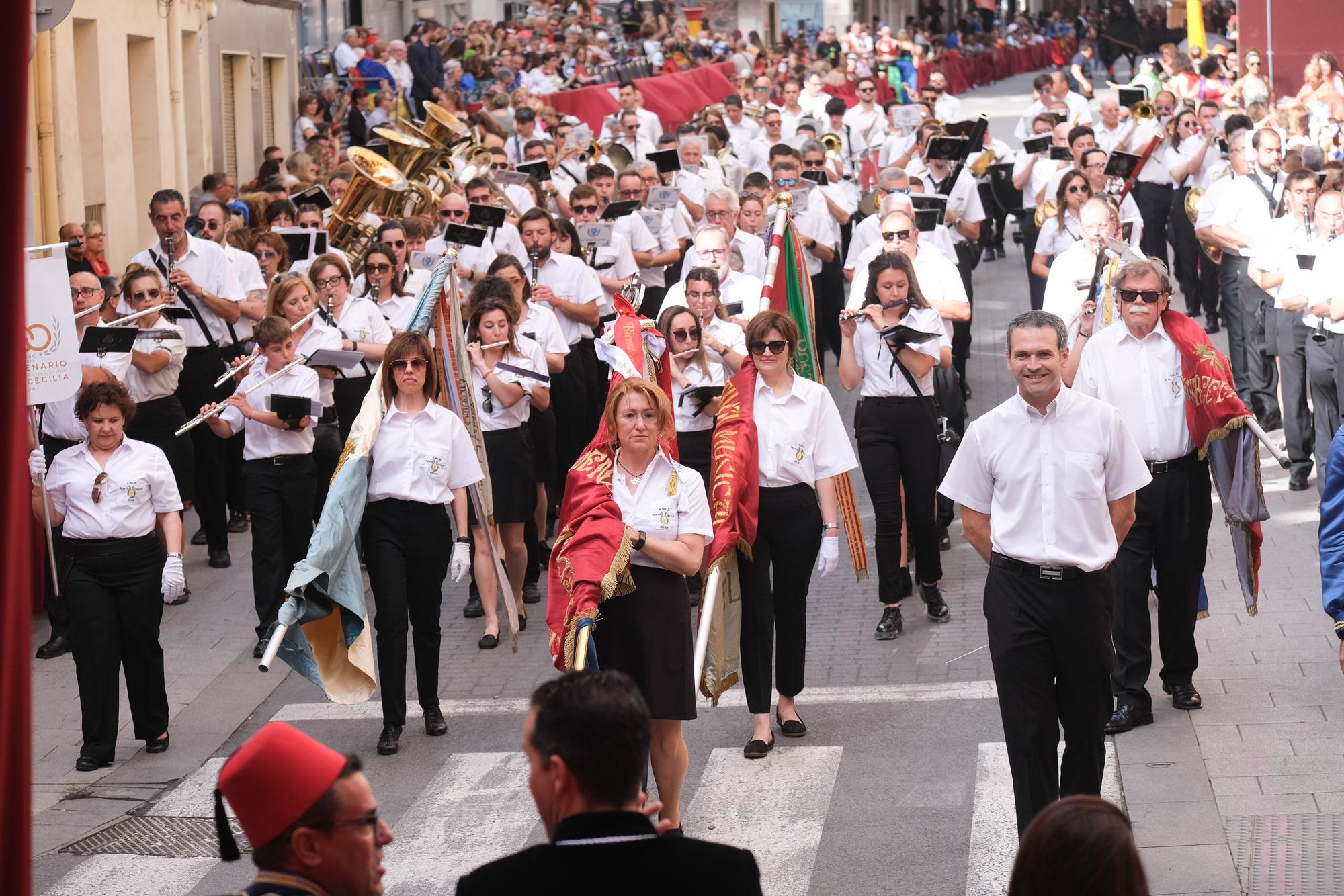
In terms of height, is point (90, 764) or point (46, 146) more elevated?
point (46, 146)

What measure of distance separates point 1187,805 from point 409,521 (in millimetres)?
3816

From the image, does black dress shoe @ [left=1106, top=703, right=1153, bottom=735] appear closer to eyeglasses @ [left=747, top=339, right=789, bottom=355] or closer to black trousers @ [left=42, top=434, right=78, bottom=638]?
eyeglasses @ [left=747, top=339, right=789, bottom=355]

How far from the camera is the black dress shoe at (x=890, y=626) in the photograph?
33.4 feet

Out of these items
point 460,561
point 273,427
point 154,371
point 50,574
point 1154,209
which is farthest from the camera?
point 1154,209

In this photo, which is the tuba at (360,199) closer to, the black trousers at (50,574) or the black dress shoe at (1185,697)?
the black trousers at (50,574)

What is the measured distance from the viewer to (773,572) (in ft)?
28.2

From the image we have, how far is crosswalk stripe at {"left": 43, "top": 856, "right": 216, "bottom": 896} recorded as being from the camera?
7168 mm

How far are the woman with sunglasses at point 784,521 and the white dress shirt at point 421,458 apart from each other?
149cm

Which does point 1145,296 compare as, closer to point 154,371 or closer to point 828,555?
point 828,555

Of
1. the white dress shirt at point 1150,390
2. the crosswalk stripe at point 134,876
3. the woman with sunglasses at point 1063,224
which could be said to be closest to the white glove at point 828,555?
the white dress shirt at point 1150,390

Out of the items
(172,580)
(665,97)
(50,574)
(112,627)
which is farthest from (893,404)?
(665,97)

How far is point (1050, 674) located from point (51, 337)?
5.47 m

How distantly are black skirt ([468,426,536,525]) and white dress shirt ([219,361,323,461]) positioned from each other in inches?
39.8

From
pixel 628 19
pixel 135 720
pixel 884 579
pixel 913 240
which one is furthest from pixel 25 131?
pixel 628 19
